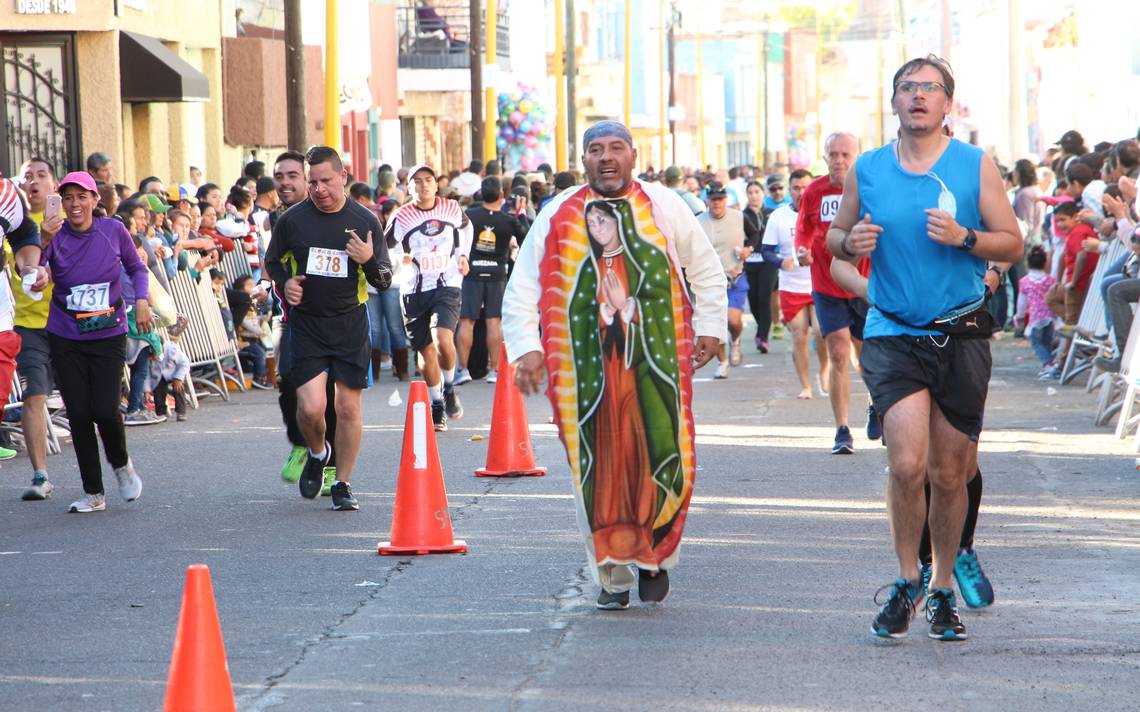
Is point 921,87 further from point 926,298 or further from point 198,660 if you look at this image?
point 198,660

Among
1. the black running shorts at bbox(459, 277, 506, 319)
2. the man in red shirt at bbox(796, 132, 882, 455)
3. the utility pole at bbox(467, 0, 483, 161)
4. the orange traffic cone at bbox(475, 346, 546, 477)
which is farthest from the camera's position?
the utility pole at bbox(467, 0, 483, 161)

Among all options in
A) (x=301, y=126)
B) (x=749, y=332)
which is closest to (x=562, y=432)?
(x=301, y=126)

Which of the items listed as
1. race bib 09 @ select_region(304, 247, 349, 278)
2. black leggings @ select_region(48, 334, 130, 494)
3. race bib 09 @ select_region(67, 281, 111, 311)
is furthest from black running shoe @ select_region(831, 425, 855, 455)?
race bib 09 @ select_region(67, 281, 111, 311)

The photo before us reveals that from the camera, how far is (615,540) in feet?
24.5

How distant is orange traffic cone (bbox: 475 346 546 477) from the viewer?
11.8m

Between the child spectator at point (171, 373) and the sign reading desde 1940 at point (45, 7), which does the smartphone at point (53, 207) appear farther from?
the sign reading desde 1940 at point (45, 7)

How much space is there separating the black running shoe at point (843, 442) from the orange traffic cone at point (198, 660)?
760 centimetres

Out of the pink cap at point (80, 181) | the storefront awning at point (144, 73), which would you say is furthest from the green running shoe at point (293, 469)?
the storefront awning at point (144, 73)

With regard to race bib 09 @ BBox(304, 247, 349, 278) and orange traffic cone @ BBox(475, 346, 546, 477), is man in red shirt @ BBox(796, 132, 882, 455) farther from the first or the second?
race bib 09 @ BBox(304, 247, 349, 278)

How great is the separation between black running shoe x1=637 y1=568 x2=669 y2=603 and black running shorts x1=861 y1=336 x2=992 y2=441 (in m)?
1.21

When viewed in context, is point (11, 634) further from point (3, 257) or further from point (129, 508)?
point (129, 508)

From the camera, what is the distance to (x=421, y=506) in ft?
29.5

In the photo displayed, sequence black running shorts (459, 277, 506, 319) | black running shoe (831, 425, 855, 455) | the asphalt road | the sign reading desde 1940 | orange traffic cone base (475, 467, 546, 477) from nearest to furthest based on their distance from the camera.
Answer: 1. the asphalt road
2. orange traffic cone base (475, 467, 546, 477)
3. black running shoe (831, 425, 855, 455)
4. black running shorts (459, 277, 506, 319)
5. the sign reading desde 1940

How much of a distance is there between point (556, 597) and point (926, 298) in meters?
2.02
